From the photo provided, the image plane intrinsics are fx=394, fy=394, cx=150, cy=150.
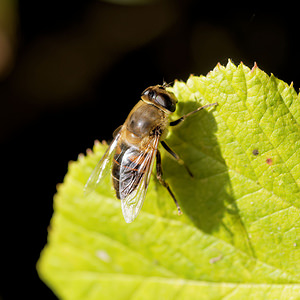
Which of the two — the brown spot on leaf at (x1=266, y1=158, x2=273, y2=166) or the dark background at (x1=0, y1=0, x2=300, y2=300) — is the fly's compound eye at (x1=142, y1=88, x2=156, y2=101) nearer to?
the brown spot on leaf at (x1=266, y1=158, x2=273, y2=166)

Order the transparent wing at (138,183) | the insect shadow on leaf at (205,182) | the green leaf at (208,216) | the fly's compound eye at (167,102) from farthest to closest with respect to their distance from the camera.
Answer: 1. the fly's compound eye at (167,102)
2. the transparent wing at (138,183)
3. the insect shadow on leaf at (205,182)
4. the green leaf at (208,216)

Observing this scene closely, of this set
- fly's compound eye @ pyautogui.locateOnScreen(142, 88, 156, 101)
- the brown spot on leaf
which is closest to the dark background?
fly's compound eye @ pyautogui.locateOnScreen(142, 88, 156, 101)

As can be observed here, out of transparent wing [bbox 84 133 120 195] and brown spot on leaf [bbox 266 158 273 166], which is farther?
transparent wing [bbox 84 133 120 195]

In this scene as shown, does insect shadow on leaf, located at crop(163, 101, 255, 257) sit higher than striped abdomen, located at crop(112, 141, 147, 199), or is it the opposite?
striped abdomen, located at crop(112, 141, 147, 199)

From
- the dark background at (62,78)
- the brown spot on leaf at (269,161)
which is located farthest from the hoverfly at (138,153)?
Result: the dark background at (62,78)

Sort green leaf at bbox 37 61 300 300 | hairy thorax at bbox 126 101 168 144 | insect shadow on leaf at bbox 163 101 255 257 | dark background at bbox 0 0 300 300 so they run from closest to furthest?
green leaf at bbox 37 61 300 300, insect shadow on leaf at bbox 163 101 255 257, hairy thorax at bbox 126 101 168 144, dark background at bbox 0 0 300 300

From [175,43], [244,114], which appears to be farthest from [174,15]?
[244,114]

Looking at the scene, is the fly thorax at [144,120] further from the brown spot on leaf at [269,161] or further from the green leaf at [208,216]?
the brown spot on leaf at [269,161]

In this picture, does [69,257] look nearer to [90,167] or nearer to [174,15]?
[90,167]
